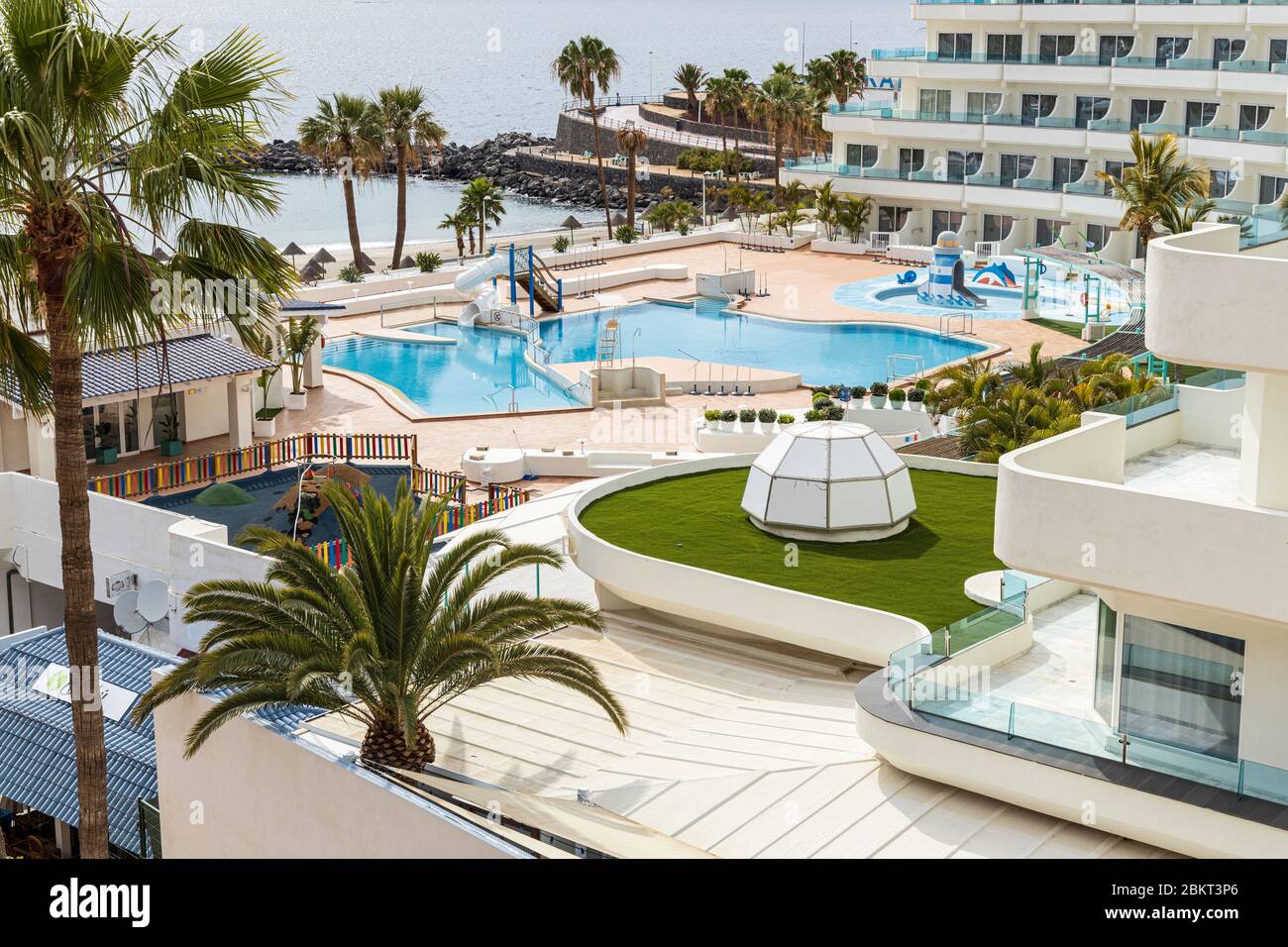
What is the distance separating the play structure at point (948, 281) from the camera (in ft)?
179

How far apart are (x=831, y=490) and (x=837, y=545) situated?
84 centimetres

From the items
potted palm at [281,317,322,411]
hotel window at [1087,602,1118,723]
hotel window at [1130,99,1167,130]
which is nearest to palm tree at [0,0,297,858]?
hotel window at [1087,602,1118,723]

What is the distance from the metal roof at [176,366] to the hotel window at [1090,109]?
38.8 metres

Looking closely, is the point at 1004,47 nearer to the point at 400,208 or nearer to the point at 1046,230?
the point at 1046,230

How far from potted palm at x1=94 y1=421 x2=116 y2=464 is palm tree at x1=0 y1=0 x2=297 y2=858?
66.6 feet

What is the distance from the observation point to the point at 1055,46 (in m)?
63.3

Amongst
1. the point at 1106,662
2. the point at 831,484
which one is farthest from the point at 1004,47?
the point at 1106,662

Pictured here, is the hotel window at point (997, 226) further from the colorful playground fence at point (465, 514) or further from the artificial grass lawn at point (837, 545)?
the artificial grass lawn at point (837, 545)

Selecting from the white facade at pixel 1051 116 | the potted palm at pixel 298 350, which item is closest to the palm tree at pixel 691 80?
the white facade at pixel 1051 116


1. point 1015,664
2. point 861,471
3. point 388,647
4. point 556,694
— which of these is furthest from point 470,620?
point 861,471

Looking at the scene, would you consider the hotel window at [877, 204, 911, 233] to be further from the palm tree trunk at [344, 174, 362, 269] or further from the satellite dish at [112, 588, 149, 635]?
the satellite dish at [112, 588, 149, 635]

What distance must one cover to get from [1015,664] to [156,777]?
10.3m

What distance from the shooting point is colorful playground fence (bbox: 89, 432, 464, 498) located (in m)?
31.4
